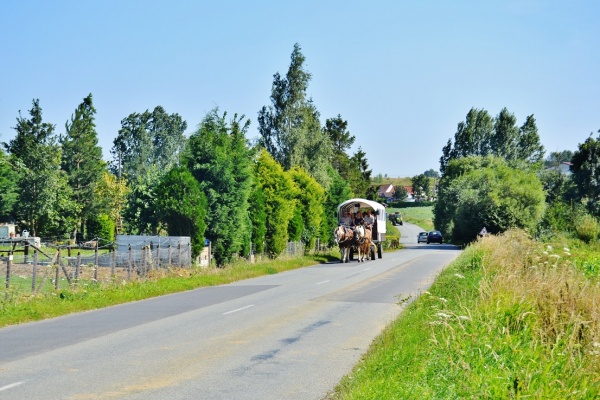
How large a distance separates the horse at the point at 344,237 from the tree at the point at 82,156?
3980cm

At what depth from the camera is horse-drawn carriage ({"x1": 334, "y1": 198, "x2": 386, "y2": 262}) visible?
45453 mm

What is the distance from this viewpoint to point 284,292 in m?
24.6

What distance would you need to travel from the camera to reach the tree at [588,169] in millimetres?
91000

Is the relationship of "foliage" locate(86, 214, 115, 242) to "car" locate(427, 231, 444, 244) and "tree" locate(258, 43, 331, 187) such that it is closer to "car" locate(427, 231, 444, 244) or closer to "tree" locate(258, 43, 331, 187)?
"tree" locate(258, 43, 331, 187)

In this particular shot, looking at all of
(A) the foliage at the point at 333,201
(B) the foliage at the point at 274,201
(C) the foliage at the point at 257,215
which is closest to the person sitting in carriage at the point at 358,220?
(B) the foliage at the point at 274,201

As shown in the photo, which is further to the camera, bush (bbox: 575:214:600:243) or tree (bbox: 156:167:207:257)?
bush (bbox: 575:214:600:243)

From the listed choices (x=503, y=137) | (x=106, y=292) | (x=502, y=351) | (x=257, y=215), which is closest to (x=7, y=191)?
(x=257, y=215)

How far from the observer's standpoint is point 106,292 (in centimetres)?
2217

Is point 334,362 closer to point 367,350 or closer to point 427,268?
point 367,350

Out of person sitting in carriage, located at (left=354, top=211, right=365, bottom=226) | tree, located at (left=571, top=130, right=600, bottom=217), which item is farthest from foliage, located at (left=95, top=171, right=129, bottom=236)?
tree, located at (left=571, top=130, right=600, bottom=217)

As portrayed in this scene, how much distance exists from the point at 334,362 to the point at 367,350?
1172 millimetres

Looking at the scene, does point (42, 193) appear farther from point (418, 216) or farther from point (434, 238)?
point (418, 216)

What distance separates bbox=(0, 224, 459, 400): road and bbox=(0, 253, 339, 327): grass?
60 cm

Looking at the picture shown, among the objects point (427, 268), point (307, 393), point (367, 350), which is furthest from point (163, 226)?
point (307, 393)
